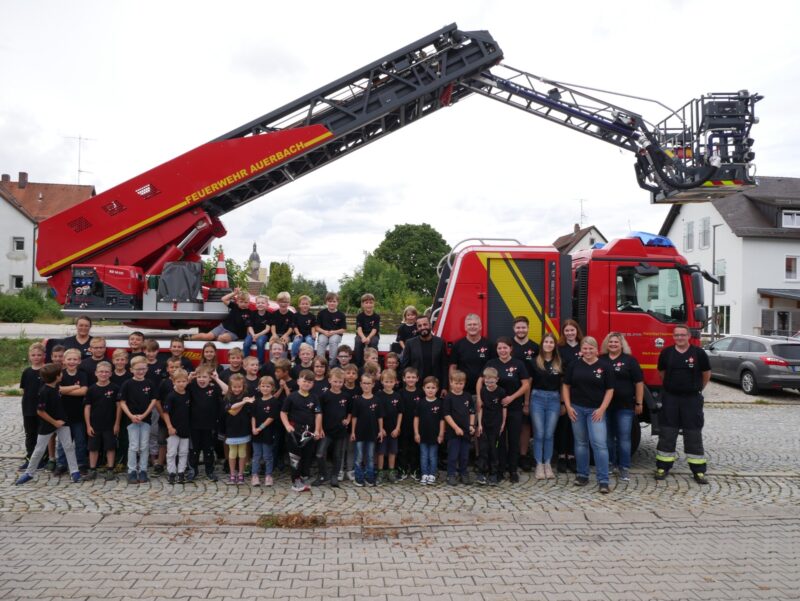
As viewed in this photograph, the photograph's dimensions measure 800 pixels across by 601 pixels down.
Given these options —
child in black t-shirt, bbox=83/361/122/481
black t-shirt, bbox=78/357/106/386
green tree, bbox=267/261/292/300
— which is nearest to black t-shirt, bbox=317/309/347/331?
child in black t-shirt, bbox=83/361/122/481

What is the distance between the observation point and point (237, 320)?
319 inches

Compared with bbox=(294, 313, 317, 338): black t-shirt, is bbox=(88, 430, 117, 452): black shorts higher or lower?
lower

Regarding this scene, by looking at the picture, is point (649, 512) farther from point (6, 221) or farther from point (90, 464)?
point (6, 221)

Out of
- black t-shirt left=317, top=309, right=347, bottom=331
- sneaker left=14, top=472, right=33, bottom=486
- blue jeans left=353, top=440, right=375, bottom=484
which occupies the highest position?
black t-shirt left=317, top=309, right=347, bottom=331

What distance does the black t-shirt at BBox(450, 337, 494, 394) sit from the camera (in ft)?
23.9

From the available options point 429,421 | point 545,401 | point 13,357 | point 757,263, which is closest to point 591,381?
point 545,401

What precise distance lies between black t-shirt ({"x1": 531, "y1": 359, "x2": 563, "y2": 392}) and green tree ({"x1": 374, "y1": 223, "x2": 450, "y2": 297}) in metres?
49.7

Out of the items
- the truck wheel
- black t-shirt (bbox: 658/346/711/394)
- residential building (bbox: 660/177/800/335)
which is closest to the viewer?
black t-shirt (bbox: 658/346/711/394)

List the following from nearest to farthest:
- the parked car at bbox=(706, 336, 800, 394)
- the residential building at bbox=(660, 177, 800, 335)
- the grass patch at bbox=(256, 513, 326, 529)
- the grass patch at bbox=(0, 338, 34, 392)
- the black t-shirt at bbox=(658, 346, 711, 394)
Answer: the grass patch at bbox=(256, 513, 326, 529), the black t-shirt at bbox=(658, 346, 711, 394), the parked car at bbox=(706, 336, 800, 394), the grass patch at bbox=(0, 338, 34, 392), the residential building at bbox=(660, 177, 800, 335)

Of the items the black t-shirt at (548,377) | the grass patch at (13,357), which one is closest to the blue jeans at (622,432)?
the black t-shirt at (548,377)

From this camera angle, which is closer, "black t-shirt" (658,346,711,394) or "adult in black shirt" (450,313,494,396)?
"black t-shirt" (658,346,711,394)

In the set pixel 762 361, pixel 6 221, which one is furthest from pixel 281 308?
pixel 6 221

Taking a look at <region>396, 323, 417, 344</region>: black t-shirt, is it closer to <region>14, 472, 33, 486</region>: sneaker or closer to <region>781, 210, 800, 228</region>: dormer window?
<region>14, 472, 33, 486</region>: sneaker

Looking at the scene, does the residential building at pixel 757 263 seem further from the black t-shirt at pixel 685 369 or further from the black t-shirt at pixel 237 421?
the black t-shirt at pixel 237 421
